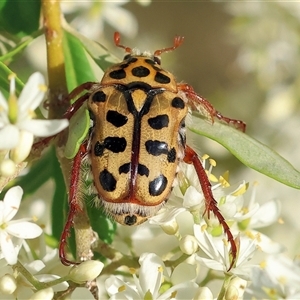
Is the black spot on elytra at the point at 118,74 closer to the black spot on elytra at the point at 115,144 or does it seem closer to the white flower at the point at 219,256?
the black spot on elytra at the point at 115,144

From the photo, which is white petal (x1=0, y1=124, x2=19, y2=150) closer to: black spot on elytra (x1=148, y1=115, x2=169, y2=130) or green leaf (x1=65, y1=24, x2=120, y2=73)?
black spot on elytra (x1=148, y1=115, x2=169, y2=130)

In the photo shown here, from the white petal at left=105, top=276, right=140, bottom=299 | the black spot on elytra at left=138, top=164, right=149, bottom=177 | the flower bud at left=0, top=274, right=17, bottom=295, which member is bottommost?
the white petal at left=105, top=276, right=140, bottom=299

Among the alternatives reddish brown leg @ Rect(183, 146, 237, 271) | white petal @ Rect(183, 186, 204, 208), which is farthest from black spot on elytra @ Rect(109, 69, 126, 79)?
white petal @ Rect(183, 186, 204, 208)

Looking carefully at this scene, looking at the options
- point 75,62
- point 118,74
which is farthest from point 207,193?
point 75,62

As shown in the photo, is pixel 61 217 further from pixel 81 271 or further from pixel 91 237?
pixel 81 271

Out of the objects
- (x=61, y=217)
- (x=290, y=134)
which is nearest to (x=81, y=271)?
(x=61, y=217)

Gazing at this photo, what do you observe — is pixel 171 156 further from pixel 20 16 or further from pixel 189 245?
pixel 20 16

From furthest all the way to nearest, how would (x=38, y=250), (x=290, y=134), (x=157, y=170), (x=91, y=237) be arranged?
(x=290, y=134), (x=38, y=250), (x=91, y=237), (x=157, y=170)
